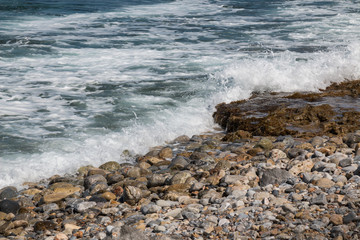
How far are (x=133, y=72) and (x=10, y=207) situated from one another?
767cm

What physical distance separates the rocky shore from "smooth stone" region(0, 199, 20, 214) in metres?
0.01

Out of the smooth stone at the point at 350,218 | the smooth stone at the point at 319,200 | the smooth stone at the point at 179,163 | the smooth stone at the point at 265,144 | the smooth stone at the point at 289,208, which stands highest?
the smooth stone at the point at 350,218

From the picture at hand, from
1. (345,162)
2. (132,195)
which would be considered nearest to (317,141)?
(345,162)

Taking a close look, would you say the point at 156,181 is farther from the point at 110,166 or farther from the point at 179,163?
the point at 110,166

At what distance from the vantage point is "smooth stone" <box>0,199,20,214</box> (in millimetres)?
5379

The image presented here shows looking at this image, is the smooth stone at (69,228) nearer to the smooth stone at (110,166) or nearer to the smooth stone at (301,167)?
the smooth stone at (110,166)

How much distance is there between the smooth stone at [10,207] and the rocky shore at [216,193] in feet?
0.04

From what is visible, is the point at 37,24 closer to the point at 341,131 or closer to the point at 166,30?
the point at 166,30

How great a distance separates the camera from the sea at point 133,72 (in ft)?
26.2

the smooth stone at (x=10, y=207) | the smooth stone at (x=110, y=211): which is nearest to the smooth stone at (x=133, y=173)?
the smooth stone at (x=110, y=211)

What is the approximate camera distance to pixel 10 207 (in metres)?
5.41

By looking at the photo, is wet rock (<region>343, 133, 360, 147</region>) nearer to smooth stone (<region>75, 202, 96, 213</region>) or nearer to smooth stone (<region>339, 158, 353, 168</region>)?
→ smooth stone (<region>339, 158, 353, 168</region>)

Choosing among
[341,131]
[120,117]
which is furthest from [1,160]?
[341,131]

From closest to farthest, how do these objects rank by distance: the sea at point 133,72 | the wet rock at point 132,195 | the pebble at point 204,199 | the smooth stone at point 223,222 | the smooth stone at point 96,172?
the pebble at point 204,199
the smooth stone at point 223,222
the wet rock at point 132,195
the smooth stone at point 96,172
the sea at point 133,72
